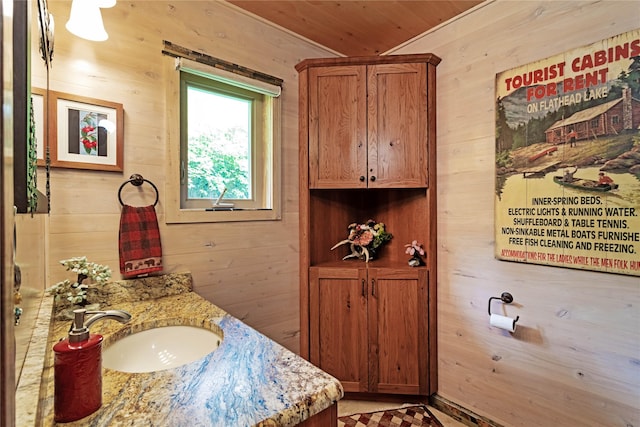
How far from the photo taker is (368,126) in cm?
202

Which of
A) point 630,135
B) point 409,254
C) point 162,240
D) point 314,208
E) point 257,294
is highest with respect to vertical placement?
point 630,135

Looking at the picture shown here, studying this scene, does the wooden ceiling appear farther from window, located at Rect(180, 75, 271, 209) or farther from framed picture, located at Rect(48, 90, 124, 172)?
framed picture, located at Rect(48, 90, 124, 172)

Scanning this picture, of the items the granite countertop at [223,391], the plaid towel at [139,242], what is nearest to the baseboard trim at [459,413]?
the granite countertop at [223,391]

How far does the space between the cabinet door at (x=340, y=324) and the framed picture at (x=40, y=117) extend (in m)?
1.50

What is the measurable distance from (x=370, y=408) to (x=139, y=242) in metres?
1.69

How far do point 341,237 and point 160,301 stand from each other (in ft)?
4.43

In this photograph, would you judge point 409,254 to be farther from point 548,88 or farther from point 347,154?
point 548,88

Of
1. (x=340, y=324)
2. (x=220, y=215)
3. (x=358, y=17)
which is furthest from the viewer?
(x=340, y=324)

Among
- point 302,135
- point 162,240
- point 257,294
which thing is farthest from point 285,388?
point 302,135

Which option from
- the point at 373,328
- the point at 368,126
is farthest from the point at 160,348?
the point at 368,126

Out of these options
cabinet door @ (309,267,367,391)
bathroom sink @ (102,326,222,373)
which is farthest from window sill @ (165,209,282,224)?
bathroom sink @ (102,326,222,373)

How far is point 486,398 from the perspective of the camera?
1762 millimetres

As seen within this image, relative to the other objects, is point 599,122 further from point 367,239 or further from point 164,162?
point 164,162

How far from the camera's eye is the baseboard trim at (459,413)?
1759 mm
